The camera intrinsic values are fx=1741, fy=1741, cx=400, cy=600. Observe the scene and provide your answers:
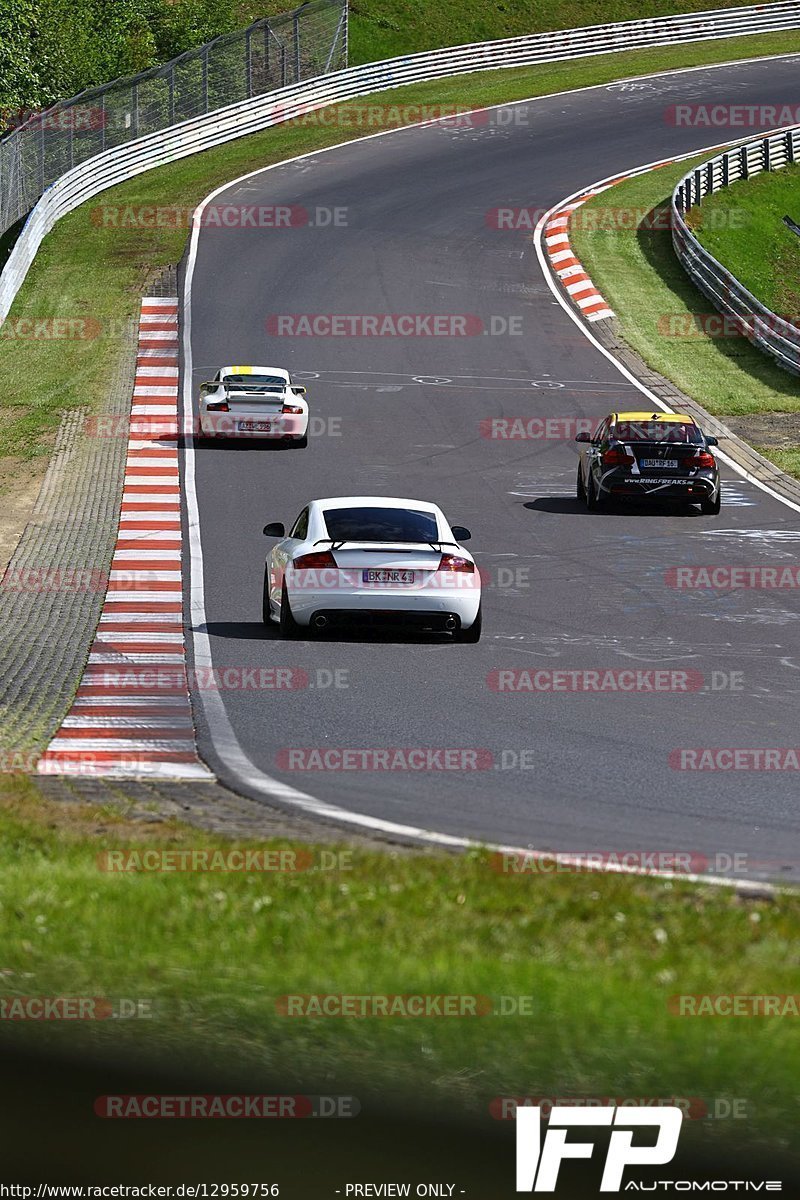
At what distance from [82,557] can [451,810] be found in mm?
12482

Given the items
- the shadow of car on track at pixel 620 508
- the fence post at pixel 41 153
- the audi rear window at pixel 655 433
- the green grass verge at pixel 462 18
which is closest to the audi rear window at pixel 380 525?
the shadow of car on track at pixel 620 508

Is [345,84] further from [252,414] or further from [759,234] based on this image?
[252,414]

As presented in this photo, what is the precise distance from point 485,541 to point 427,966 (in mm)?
16306

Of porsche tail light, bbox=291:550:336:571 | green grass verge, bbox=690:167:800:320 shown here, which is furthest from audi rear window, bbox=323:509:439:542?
green grass verge, bbox=690:167:800:320

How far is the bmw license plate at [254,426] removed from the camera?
29578 mm

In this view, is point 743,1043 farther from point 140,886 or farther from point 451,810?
point 451,810

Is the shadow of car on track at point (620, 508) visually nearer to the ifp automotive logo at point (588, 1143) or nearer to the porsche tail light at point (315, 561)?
the porsche tail light at point (315, 561)

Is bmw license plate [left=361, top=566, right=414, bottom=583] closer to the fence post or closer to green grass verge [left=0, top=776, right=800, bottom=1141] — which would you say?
green grass verge [left=0, top=776, right=800, bottom=1141]

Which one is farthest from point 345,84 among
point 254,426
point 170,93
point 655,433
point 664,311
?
point 655,433

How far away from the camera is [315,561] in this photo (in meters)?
15.8

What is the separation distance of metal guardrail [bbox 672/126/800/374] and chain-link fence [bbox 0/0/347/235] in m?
16.6

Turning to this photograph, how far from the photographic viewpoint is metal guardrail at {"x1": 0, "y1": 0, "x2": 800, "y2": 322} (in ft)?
162

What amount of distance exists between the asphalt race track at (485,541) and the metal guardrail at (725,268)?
349 centimetres

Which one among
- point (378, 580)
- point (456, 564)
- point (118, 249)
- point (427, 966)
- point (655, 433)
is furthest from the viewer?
point (118, 249)
